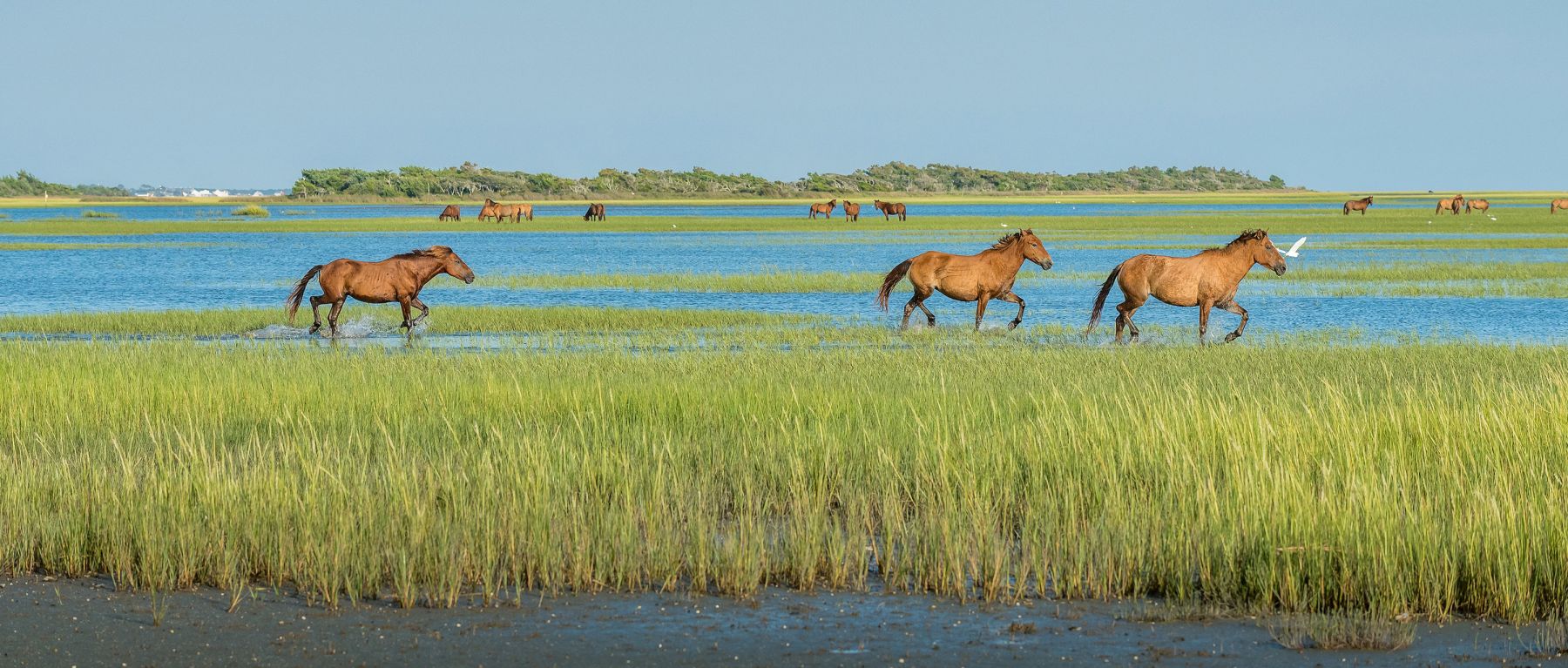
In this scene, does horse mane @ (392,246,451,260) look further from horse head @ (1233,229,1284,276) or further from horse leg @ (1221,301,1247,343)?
horse head @ (1233,229,1284,276)

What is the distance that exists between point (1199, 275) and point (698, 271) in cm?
1853

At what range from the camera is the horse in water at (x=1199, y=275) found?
18.3 metres

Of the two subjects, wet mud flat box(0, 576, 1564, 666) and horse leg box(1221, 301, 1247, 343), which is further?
horse leg box(1221, 301, 1247, 343)

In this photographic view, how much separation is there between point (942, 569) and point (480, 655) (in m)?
1.93

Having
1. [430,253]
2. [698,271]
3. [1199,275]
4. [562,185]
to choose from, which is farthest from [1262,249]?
[562,185]

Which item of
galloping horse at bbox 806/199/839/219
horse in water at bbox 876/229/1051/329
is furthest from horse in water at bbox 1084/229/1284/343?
galloping horse at bbox 806/199/839/219

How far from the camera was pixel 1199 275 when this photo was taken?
18297mm

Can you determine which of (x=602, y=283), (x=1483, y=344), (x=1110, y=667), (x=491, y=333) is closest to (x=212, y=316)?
(x=491, y=333)

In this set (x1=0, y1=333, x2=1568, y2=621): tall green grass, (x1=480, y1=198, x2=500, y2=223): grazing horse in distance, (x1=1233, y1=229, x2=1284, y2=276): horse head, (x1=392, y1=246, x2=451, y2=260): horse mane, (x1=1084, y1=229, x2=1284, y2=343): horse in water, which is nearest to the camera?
(x1=0, y1=333, x2=1568, y2=621): tall green grass

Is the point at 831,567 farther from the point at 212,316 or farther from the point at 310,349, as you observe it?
the point at 212,316

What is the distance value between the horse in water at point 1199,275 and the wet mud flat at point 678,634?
11775mm

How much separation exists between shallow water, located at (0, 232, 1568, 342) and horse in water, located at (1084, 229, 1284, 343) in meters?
2.27

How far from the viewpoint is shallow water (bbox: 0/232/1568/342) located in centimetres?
2316

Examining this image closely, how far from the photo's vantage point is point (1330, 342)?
721 inches
